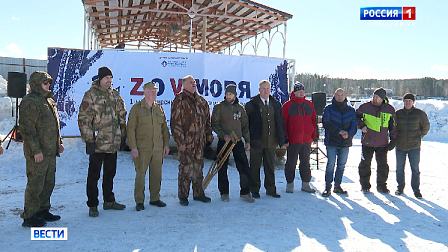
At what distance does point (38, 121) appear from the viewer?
341 cm

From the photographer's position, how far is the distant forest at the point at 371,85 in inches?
1095

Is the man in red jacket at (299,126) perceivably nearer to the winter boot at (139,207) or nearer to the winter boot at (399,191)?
the winter boot at (399,191)

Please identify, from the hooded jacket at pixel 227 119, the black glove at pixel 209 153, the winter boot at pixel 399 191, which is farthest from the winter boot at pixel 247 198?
the winter boot at pixel 399 191

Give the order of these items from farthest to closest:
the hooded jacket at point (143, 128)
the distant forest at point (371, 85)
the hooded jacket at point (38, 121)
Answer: the distant forest at point (371, 85) < the hooded jacket at point (143, 128) < the hooded jacket at point (38, 121)

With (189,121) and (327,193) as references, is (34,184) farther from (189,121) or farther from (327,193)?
(327,193)

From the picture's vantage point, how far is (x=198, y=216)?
3.88 meters

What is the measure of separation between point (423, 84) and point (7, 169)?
31241 millimetres

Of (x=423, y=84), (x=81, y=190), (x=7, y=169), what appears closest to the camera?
(x=81, y=190)

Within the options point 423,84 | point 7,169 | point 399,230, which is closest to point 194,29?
point 7,169

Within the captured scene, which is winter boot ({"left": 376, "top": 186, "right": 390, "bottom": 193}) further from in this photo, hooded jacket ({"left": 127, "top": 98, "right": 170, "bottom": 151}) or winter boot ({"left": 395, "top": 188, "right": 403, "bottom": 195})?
hooded jacket ({"left": 127, "top": 98, "right": 170, "bottom": 151})

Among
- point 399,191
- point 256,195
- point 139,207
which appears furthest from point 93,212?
point 399,191

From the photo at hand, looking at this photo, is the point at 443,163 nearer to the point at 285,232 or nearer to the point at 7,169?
the point at 285,232

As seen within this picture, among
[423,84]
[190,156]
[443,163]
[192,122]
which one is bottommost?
[443,163]

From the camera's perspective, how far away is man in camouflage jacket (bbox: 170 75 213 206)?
4.22 meters
